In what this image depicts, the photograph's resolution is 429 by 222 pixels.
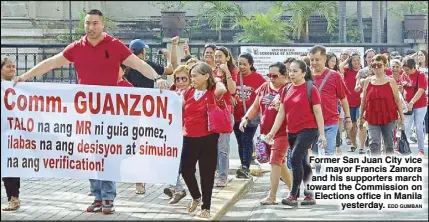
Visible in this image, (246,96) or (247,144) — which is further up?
(246,96)

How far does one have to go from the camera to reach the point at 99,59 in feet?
34.7

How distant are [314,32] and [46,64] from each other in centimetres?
2472

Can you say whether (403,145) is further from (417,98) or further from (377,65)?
(377,65)

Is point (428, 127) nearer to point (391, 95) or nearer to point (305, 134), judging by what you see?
point (391, 95)

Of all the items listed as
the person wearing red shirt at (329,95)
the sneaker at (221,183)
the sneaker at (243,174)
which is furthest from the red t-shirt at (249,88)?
the sneaker at (221,183)

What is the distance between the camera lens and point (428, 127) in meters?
21.4

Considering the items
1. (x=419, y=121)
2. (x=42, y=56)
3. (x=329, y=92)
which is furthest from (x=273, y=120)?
(x=42, y=56)

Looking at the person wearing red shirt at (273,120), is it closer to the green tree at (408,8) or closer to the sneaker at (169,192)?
the sneaker at (169,192)

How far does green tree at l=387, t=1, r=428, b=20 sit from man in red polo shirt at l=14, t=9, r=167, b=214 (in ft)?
82.0

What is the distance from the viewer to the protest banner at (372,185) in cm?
1170

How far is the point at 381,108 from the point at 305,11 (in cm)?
1790

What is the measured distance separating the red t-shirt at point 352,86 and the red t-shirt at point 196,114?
8.49 metres

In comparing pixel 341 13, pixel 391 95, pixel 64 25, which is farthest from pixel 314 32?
pixel 391 95

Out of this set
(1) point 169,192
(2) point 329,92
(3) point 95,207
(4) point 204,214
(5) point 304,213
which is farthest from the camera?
(2) point 329,92
